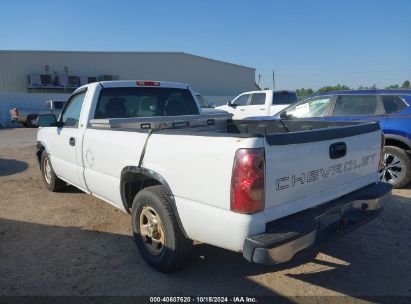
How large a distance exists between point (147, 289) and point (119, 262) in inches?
25.8

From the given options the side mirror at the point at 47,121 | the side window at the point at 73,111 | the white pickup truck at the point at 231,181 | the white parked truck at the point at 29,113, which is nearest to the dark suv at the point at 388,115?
the white pickup truck at the point at 231,181

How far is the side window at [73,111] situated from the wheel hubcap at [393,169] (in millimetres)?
4992

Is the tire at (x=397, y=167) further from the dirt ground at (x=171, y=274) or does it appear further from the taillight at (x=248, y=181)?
the taillight at (x=248, y=181)

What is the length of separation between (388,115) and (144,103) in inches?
162

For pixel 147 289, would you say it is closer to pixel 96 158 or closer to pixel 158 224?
pixel 158 224

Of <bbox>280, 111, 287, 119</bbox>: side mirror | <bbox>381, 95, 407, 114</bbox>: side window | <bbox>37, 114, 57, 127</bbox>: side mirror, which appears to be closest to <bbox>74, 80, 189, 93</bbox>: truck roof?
<bbox>37, 114, 57, 127</bbox>: side mirror

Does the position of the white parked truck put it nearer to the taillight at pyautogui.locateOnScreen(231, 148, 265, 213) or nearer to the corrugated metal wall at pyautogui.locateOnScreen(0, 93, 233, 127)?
the corrugated metal wall at pyautogui.locateOnScreen(0, 93, 233, 127)

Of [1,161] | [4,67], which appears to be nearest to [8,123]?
[4,67]

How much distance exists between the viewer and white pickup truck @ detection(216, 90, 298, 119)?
15.3 m

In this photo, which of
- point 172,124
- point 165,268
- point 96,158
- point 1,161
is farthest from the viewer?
point 1,161

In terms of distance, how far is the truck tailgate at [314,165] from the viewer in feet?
8.44

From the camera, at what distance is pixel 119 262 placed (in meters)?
3.71

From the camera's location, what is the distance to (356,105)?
21.6 feet

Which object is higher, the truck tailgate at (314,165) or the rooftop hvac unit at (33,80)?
the rooftop hvac unit at (33,80)
